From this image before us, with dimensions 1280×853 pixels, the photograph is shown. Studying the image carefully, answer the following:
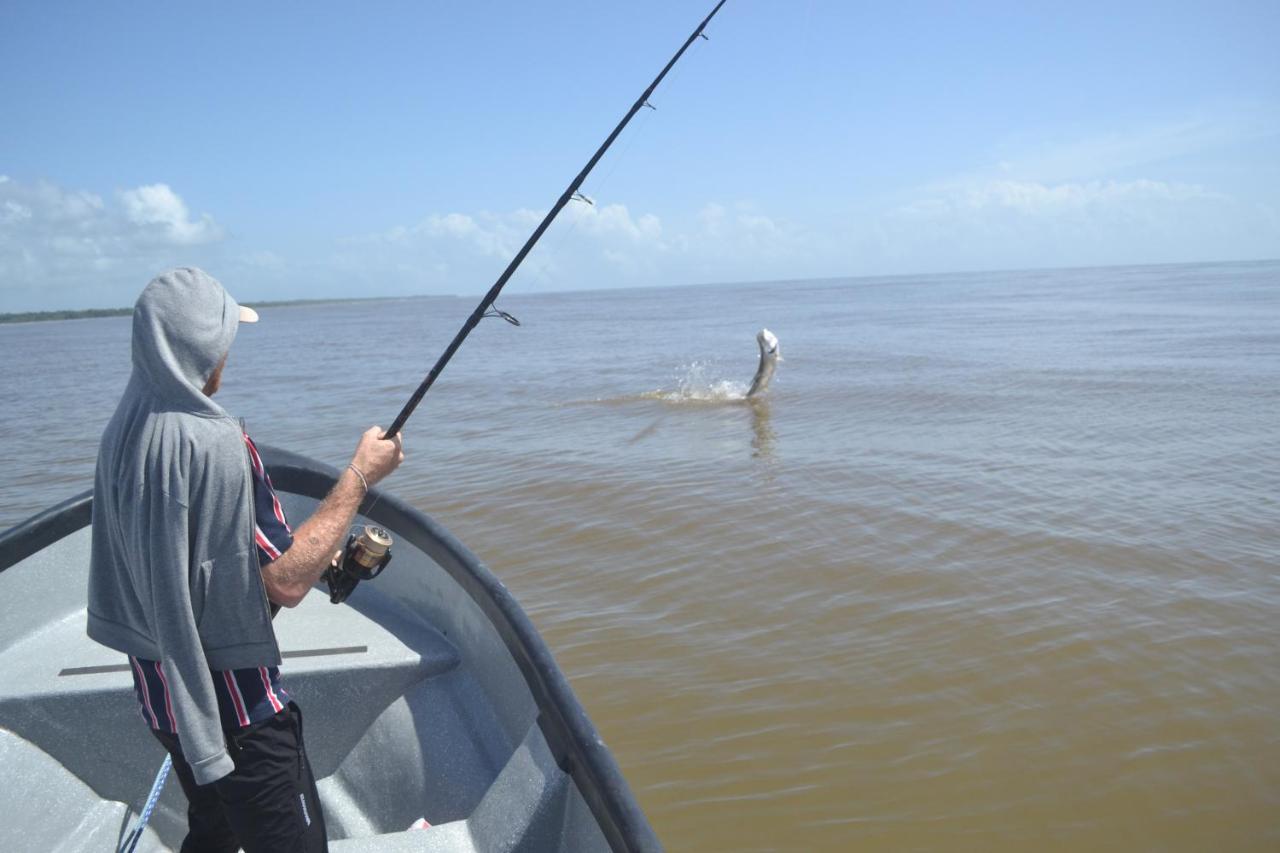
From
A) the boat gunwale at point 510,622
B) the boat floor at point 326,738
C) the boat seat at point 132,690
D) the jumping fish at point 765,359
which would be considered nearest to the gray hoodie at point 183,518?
the boat gunwale at point 510,622

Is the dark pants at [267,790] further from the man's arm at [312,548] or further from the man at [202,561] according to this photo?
the man's arm at [312,548]

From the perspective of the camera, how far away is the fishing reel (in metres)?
2.56

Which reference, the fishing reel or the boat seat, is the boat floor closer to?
the boat seat

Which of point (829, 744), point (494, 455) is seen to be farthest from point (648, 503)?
point (829, 744)

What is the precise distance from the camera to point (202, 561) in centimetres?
184

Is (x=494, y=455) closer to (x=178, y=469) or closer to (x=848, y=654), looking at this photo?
(x=848, y=654)

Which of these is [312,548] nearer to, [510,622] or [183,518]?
[183,518]

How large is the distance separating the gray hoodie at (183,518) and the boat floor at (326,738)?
1.13m

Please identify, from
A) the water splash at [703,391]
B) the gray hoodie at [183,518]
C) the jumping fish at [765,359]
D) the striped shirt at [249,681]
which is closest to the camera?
the gray hoodie at [183,518]

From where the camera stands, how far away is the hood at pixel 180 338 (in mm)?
1811

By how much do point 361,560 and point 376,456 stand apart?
1.72 feet

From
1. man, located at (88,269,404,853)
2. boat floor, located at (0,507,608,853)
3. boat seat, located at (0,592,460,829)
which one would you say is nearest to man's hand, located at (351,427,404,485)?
man, located at (88,269,404,853)

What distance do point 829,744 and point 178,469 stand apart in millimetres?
3465

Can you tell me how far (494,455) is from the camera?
35.8 feet
